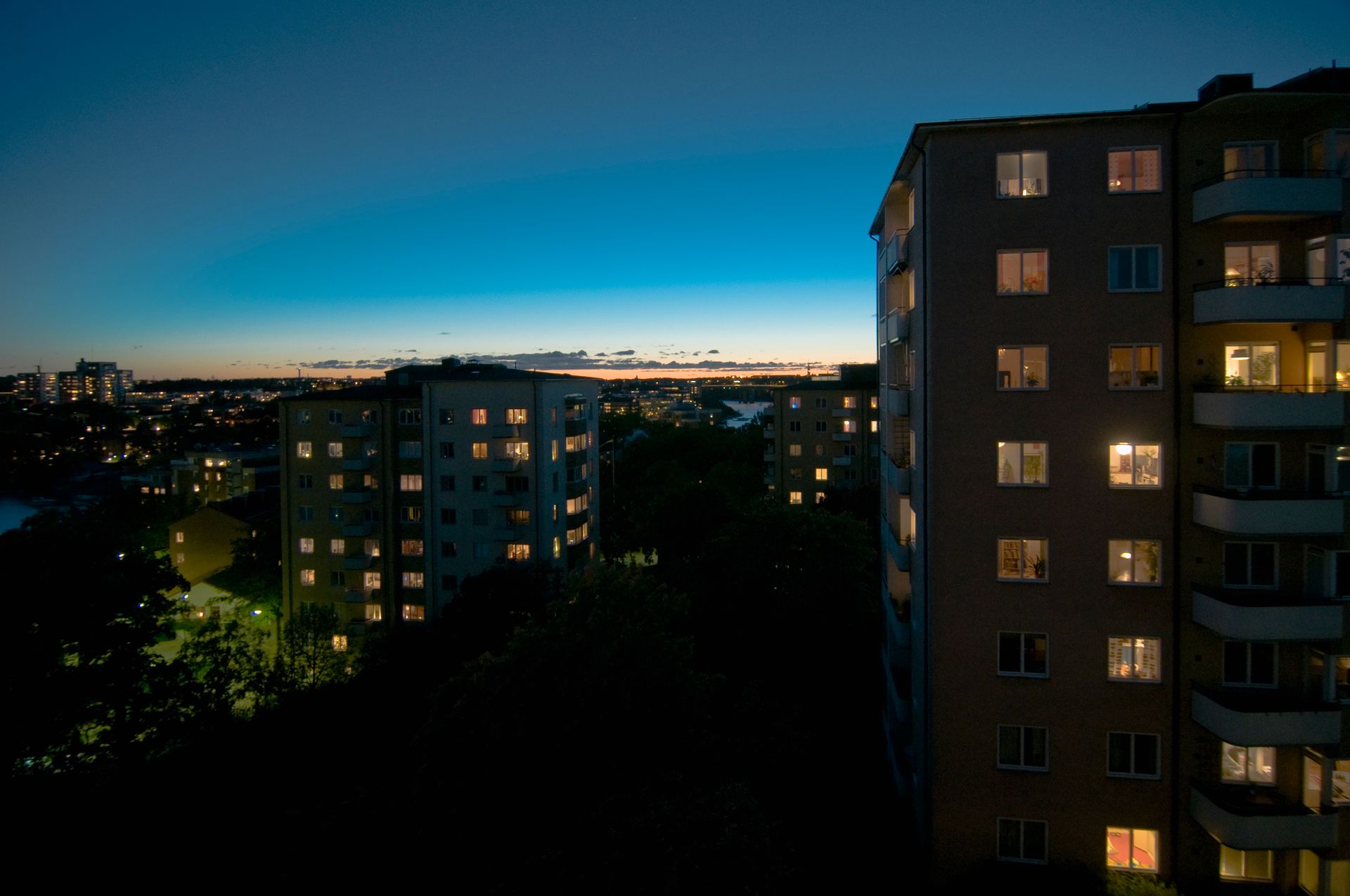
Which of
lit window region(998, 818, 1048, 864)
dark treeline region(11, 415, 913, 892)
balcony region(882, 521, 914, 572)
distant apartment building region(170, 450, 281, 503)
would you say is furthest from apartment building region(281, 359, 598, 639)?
distant apartment building region(170, 450, 281, 503)

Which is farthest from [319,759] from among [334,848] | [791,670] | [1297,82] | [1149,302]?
[1297,82]

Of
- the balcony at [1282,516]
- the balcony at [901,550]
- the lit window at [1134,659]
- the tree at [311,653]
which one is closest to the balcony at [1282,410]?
the balcony at [1282,516]

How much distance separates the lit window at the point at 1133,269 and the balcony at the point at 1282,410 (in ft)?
9.01

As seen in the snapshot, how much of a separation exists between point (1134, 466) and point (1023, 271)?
4870mm

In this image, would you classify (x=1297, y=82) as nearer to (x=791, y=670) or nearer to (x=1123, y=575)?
(x=1123, y=575)

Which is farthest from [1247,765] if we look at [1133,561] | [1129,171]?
[1129,171]

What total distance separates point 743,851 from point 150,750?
21.5 meters

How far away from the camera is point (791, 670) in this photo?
2708 cm

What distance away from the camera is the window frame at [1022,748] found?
15266 millimetres

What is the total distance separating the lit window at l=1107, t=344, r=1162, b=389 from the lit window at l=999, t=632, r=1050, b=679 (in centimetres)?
582

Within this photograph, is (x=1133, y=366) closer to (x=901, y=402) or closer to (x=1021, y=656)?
(x=901, y=402)

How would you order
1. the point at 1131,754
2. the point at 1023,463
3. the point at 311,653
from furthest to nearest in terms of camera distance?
the point at 311,653
the point at 1023,463
the point at 1131,754

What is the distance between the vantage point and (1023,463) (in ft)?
49.7

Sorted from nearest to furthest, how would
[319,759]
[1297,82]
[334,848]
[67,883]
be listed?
1. [1297,82]
2. [334,848]
3. [67,883]
4. [319,759]
